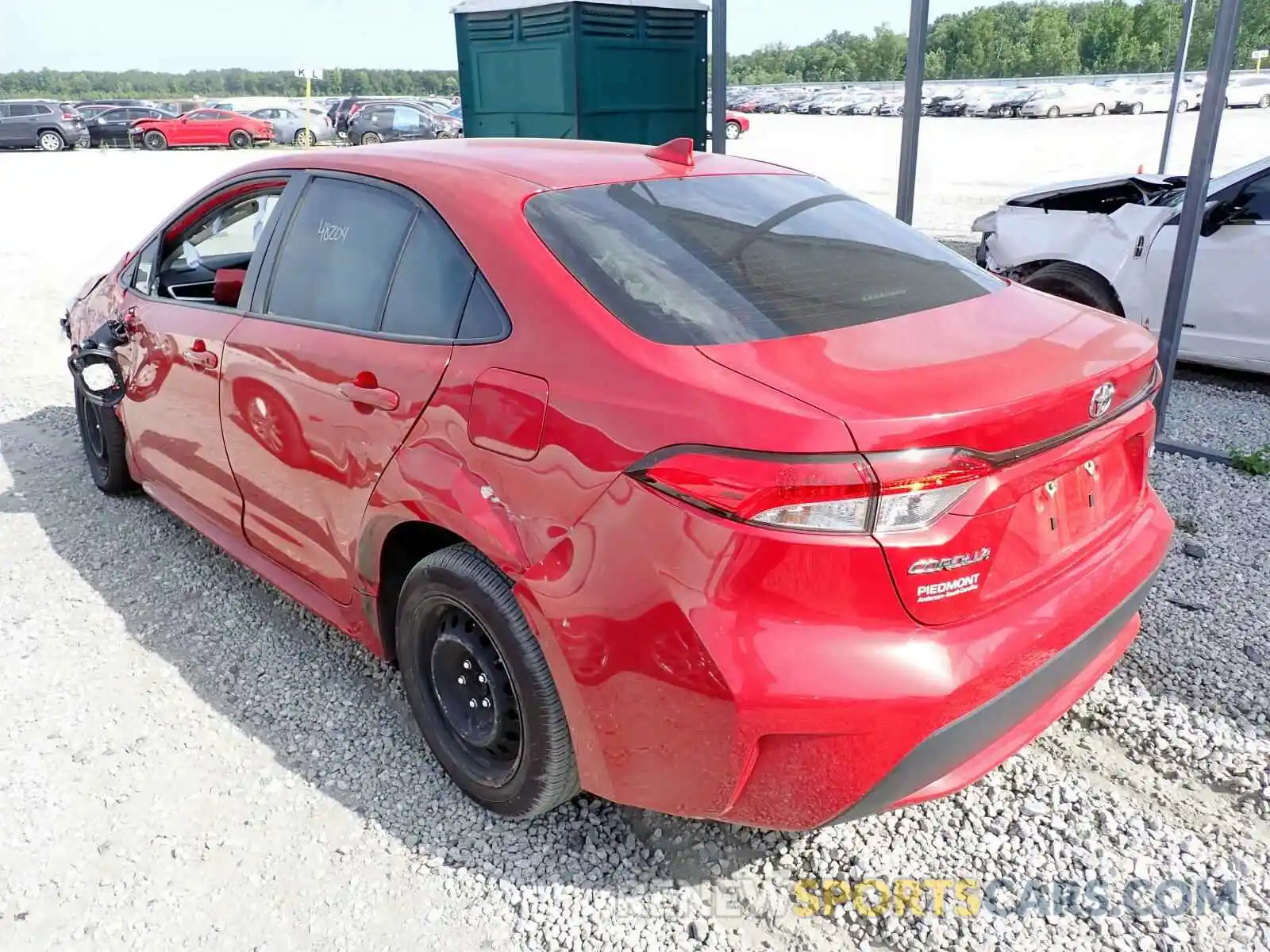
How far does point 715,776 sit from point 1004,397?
3.08 ft

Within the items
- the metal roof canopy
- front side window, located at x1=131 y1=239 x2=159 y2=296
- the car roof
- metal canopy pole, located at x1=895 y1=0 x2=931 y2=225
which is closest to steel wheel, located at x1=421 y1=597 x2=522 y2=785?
the car roof

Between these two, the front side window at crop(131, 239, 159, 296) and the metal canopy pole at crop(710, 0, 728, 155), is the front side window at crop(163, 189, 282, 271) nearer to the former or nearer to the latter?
the front side window at crop(131, 239, 159, 296)

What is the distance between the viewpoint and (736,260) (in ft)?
7.75

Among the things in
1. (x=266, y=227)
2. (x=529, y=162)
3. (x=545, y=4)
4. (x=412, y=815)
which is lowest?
(x=412, y=815)

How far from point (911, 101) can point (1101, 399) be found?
3813 millimetres

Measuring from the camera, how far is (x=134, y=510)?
4.50m

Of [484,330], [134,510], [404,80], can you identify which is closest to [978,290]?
[484,330]

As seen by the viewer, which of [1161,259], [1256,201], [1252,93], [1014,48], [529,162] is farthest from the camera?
[1014,48]

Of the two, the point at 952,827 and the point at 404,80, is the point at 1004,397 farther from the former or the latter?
the point at 404,80

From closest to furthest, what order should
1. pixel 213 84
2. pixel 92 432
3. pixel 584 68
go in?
pixel 92 432 < pixel 584 68 < pixel 213 84

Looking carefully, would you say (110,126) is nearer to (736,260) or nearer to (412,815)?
(412,815)

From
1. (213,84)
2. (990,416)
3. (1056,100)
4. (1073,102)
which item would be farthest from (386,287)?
(213,84)

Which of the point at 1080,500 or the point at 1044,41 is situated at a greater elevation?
the point at 1044,41

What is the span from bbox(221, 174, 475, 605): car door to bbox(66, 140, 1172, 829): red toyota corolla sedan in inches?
0.5
